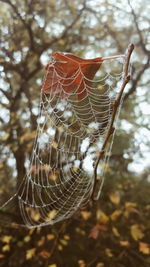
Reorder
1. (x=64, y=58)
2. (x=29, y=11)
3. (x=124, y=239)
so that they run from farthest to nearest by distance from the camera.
Result: (x=29, y=11) → (x=124, y=239) → (x=64, y=58)

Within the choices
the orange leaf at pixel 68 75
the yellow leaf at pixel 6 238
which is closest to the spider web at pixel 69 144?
the orange leaf at pixel 68 75

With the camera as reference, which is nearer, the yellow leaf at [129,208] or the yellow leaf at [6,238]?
the yellow leaf at [6,238]

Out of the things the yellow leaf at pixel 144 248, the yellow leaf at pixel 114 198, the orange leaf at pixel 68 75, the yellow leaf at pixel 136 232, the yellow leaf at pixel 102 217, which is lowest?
the yellow leaf at pixel 144 248

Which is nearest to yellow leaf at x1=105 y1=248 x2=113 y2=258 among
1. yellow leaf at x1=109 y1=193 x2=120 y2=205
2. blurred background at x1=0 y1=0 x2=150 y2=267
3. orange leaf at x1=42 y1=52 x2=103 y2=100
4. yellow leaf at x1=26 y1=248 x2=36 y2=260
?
blurred background at x1=0 y1=0 x2=150 y2=267

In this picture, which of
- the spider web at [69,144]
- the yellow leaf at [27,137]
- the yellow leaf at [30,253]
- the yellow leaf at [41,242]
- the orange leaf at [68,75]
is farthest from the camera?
the yellow leaf at [27,137]

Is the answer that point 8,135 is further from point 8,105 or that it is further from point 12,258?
point 12,258

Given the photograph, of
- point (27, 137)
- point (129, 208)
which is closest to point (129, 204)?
point (129, 208)

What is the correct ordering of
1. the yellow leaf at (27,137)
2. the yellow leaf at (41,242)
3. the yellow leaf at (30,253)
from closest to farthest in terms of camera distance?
the yellow leaf at (30,253)
the yellow leaf at (41,242)
the yellow leaf at (27,137)

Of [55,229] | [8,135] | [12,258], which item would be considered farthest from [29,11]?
[12,258]

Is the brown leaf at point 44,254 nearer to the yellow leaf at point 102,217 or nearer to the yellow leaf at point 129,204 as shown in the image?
the yellow leaf at point 102,217

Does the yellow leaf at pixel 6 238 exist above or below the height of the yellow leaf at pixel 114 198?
below
